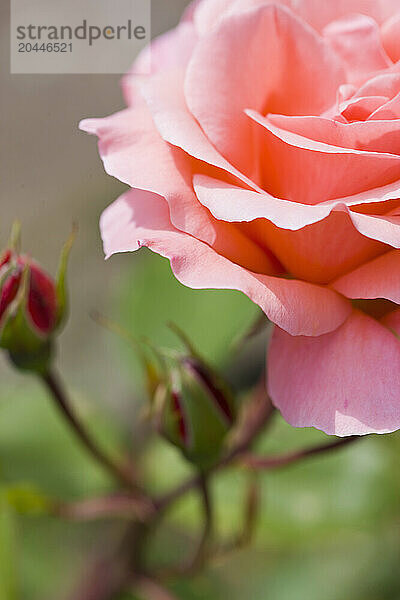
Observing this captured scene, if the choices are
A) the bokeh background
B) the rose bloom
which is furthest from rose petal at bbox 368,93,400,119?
A: the bokeh background

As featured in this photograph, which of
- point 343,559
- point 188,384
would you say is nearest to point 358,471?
point 343,559

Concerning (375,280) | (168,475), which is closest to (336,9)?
(375,280)

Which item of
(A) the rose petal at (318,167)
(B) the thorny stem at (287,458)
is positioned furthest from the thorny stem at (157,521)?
(A) the rose petal at (318,167)

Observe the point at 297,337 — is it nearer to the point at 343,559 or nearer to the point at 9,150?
the point at 9,150

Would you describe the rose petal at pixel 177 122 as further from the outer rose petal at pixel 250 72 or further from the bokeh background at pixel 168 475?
the bokeh background at pixel 168 475

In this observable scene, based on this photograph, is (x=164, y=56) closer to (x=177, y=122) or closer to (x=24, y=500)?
(x=177, y=122)

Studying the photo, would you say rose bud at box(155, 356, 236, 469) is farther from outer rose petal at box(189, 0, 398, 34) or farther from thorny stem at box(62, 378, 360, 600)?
outer rose petal at box(189, 0, 398, 34)
